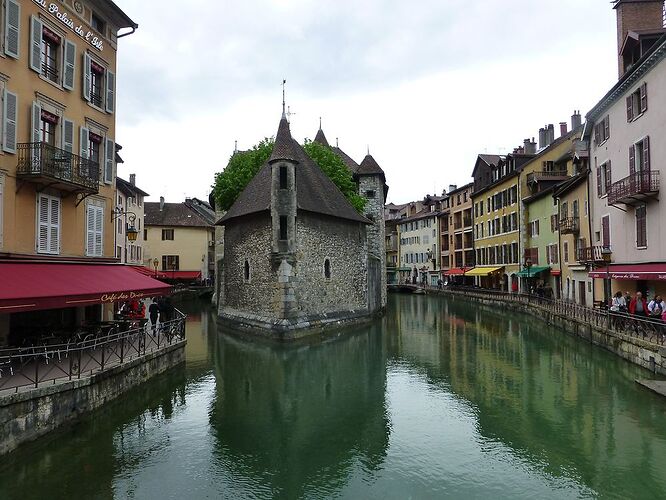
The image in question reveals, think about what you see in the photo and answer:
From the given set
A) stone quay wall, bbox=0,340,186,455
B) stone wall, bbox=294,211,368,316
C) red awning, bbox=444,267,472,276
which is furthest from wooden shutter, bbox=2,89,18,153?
red awning, bbox=444,267,472,276

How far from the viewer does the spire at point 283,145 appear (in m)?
25.4

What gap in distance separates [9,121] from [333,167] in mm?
24405

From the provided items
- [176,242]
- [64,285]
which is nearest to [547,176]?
[64,285]

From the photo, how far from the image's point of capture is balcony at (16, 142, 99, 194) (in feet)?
43.4

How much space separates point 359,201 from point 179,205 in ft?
107

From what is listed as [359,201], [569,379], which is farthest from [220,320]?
[569,379]

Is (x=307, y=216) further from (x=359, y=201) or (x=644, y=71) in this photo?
(x=644, y=71)

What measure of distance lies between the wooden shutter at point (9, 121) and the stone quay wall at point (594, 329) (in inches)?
741

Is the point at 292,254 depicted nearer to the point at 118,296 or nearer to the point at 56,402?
the point at 118,296

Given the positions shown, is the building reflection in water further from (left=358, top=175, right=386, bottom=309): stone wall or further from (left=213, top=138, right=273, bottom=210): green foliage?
(left=358, top=175, right=386, bottom=309): stone wall

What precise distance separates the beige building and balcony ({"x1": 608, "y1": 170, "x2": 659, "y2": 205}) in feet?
146

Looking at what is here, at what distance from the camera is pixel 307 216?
26.7 meters

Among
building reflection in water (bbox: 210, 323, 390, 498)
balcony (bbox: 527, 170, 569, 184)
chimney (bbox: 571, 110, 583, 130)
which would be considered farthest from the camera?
chimney (bbox: 571, 110, 583, 130)

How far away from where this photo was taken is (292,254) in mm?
25359
